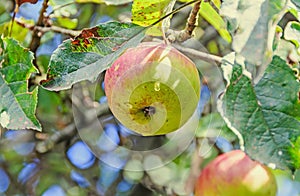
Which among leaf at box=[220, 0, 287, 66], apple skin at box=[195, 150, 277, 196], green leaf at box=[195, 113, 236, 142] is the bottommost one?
green leaf at box=[195, 113, 236, 142]

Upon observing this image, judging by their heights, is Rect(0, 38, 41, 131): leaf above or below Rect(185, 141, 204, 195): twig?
above

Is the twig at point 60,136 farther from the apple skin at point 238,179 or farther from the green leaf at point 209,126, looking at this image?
the apple skin at point 238,179

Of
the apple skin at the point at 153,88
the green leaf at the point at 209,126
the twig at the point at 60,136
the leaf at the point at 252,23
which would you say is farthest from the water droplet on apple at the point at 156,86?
the twig at the point at 60,136

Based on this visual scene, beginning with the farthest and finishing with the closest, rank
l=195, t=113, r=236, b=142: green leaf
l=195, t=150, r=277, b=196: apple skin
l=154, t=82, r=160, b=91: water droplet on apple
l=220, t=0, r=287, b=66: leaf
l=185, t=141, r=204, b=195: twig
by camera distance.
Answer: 1. l=185, t=141, r=204, b=195: twig
2. l=195, t=113, r=236, b=142: green leaf
3. l=195, t=150, r=277, b=196: apple skin
4. l=154, t=82, r=160, b=91: water droplet on apple
5. l=220, t=0, r=287, b=66: leaf

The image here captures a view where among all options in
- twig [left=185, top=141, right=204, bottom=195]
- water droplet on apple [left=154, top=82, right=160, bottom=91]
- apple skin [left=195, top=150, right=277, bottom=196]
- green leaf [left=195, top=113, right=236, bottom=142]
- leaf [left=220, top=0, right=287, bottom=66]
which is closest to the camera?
leaf [left=220, top=0, right=287, bottom=66]

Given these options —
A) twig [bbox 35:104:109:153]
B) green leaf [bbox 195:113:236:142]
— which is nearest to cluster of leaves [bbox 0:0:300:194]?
green leaf [bbox 195:113:236:142]

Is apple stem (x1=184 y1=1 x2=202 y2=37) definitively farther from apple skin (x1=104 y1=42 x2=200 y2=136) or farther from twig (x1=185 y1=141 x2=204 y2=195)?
twig (x1=185 y1=141 x2=204 y2=195)

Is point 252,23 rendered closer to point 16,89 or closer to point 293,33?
point 293,33
